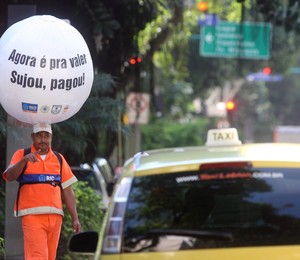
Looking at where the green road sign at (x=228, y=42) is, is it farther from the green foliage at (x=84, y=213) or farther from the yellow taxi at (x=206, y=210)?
the yellow taxi at (x=206, y=210)

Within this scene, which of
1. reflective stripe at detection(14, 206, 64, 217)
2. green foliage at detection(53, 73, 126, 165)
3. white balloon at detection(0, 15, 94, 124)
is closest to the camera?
reflective stripe at detection(14, 206, 64, 217)

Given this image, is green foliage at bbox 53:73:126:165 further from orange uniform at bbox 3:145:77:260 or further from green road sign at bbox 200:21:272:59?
green road sign at bbox 200:21:272:59

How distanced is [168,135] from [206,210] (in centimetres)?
2542

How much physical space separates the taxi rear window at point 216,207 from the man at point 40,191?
2435mm

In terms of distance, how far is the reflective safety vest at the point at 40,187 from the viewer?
7.18 metres

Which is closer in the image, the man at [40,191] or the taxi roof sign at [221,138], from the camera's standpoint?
the taxi roof sign at [221,138]

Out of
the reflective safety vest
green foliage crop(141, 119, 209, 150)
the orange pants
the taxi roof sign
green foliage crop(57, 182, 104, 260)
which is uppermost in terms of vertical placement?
the taxi roof sign

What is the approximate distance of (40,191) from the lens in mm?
7246

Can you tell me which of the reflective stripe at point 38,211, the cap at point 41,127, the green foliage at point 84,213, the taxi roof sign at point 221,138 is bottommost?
the green foliage at point 84,213

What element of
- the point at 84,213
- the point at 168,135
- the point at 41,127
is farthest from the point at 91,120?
the point at 168,135

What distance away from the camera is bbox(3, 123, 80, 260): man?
709 cm

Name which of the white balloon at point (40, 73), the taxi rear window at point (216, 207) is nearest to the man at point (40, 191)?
the white balloon at point (40, 73)

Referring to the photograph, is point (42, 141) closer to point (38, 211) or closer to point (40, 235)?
point (38, 211)

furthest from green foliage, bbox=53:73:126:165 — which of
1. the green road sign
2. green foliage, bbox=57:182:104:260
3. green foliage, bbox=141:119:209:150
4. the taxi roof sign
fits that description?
green foliage, bbox=141:119:209:150
